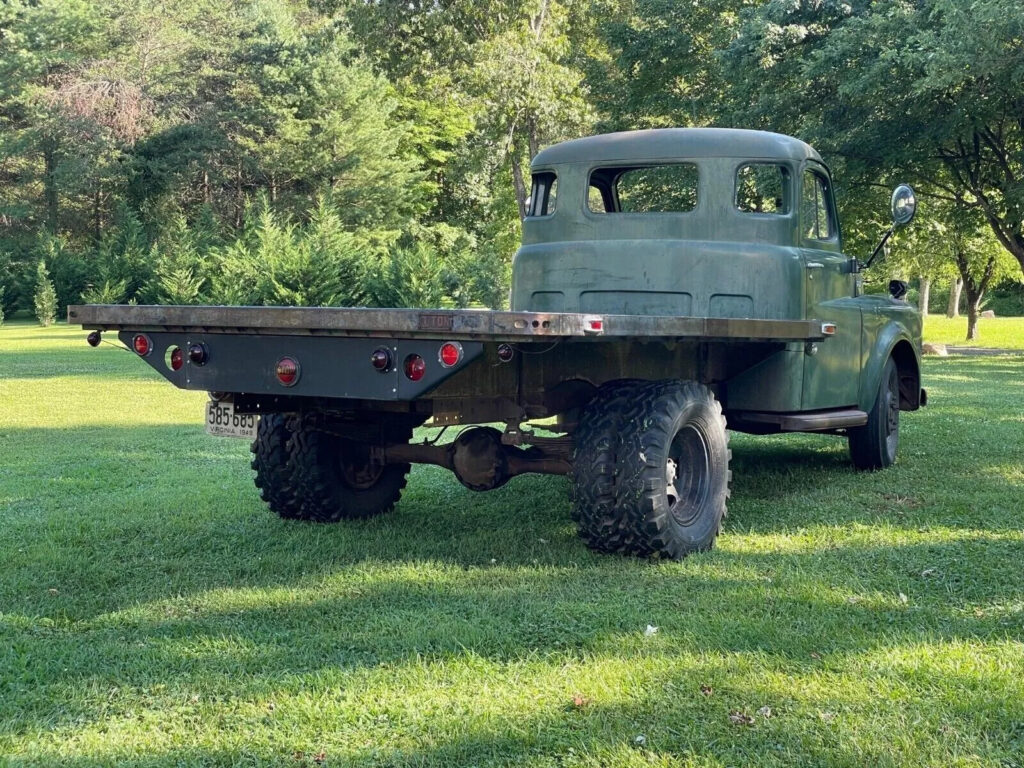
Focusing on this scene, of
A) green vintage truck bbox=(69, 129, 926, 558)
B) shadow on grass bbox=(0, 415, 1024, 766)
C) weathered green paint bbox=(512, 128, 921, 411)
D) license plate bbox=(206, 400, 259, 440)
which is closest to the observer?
shadow on grass bbox=(0, 415, 1024, 766)

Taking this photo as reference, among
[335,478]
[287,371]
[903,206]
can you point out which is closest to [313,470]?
[335,478]

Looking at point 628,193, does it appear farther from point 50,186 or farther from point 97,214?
point 97,214

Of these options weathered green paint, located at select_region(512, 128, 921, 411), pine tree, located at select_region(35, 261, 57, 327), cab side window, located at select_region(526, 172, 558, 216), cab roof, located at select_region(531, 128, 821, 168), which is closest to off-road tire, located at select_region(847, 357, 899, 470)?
weathered green paint, located at select_region(512, 128, 921, 411)

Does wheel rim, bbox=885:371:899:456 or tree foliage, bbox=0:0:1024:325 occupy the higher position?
tree foliage, bbox=0:0:1024:325

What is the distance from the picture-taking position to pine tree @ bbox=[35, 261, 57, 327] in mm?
41188

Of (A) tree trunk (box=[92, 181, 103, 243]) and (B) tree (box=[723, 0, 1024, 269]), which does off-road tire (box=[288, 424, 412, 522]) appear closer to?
(B) tree (box=[723, 0, 1024, 269])

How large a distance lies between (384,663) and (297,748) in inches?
27.7

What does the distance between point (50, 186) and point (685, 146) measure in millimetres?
50183

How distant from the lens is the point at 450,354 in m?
4.45

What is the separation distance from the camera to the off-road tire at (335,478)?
6.18m

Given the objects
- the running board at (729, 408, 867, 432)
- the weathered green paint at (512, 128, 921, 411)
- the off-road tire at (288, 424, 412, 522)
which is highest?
the weathered green paint at (512, 128, 921, 411)

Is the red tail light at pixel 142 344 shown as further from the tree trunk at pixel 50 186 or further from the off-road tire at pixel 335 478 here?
the tree trunk at pixel 50 186

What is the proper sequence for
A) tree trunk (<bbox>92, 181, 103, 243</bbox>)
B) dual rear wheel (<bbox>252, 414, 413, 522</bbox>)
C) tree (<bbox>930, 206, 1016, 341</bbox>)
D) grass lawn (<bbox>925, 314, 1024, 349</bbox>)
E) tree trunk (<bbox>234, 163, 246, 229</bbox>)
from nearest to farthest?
dual rear wheel (<bbox>252, 414, 413, 522</bbox>)
tree (<bbox>930, 206, 1016, 341</bbox>)
grass lawn (<bbox>925, 314, 1024, 349</bbox>)
tree trunk (<bbox>234, 163, 246, 229</bbox>)
tree trunk (<bbox>92, 181, 103, 243</bbox>)

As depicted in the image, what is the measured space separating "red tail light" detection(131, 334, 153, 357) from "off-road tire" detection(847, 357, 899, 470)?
4714 mm
